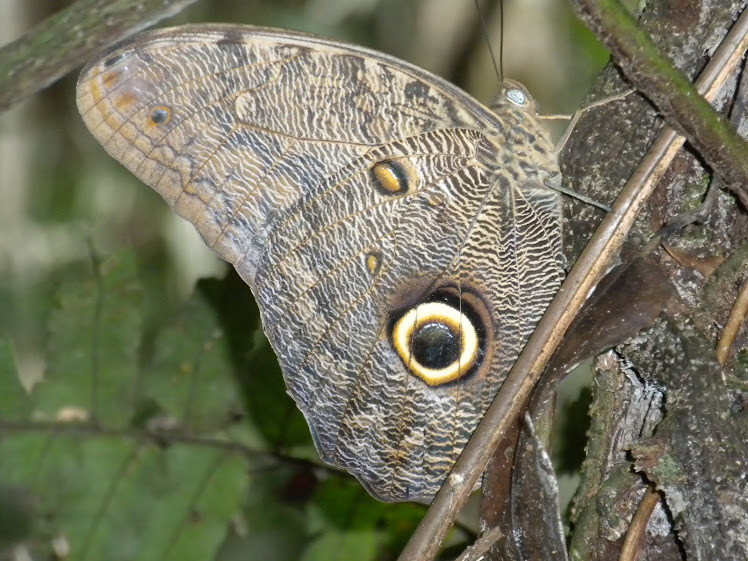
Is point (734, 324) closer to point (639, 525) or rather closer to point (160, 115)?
point (639, 525)

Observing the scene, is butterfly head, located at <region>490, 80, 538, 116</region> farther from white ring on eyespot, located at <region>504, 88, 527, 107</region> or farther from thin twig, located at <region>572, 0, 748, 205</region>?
thin twig, located at <region>572, 0, 748, 205</region>

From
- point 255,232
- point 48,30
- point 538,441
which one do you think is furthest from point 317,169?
point 538,441

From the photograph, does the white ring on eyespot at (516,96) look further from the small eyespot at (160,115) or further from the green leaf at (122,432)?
the green leaf at (122,432)

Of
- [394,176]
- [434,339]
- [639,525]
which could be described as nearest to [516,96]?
[394,176]

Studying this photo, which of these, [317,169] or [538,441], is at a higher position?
[317,169]

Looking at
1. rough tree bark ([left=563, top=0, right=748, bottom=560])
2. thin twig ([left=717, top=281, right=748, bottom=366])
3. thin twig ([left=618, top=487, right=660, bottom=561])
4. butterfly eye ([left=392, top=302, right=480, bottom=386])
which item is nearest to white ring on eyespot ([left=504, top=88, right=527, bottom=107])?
rough tree bark ([left=563, top=0, right=748, bottom=560])

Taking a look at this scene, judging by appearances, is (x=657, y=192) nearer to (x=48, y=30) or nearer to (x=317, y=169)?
(x=317, y=169)
